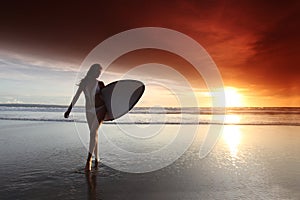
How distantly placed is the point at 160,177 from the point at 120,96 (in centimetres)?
225

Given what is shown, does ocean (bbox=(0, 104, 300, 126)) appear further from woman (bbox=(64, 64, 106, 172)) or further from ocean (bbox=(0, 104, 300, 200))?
woman (bbox=(64, 64, 106, 172))

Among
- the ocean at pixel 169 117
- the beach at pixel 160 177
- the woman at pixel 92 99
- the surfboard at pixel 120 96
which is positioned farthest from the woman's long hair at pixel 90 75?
the ocean at pixel 169 117

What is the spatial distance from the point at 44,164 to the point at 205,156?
361cm

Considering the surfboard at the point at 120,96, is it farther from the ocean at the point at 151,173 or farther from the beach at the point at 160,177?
the beach at the point at 160,177

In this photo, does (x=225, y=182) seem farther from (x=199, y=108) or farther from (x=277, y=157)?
(x=199, y=108)

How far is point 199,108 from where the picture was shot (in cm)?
3145

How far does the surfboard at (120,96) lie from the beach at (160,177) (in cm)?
126

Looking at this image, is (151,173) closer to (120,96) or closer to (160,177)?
(160,177)

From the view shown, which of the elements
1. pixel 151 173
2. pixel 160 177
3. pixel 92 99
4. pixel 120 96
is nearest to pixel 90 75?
pixel 92 99

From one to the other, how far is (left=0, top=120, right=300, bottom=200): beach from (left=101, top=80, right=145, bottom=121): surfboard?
4.12 feet

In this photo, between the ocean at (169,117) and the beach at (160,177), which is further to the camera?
the ocean at (169,117)

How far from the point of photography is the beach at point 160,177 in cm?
382

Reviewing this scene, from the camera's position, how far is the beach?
3.82 meters

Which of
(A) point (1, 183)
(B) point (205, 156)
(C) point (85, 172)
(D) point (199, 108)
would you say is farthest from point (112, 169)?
(D) point (199, 108)
